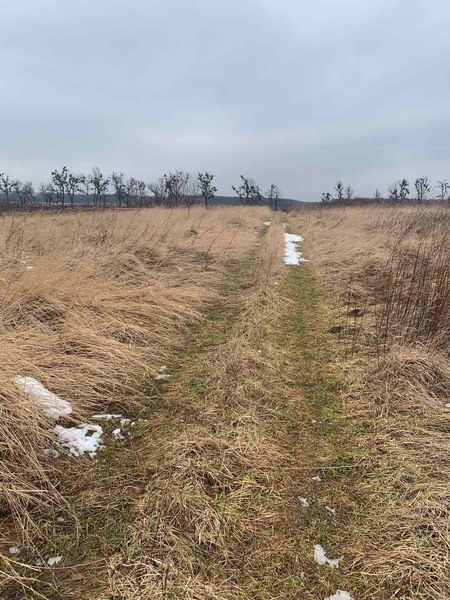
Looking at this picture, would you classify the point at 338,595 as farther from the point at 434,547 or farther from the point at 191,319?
the point at 191,319

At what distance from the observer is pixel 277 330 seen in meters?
4.95

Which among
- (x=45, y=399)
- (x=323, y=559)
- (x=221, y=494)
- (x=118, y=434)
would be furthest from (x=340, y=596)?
(x=45, y=399)

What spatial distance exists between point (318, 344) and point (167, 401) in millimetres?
2082

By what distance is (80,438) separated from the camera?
8.90 feet

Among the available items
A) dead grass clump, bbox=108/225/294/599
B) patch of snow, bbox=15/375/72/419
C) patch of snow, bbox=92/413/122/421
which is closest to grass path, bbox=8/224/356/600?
dead grass clump, bbox=108/225/294/599

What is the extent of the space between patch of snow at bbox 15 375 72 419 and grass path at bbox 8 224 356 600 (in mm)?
519

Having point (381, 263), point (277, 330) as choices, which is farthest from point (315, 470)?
point (381, 263)

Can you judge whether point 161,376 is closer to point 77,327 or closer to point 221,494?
point 77,327

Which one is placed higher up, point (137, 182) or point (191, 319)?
point (137, 182)

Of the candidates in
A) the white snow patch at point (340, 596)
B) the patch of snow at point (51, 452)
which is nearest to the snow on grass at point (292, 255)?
the patch of snow at point (51, 452)

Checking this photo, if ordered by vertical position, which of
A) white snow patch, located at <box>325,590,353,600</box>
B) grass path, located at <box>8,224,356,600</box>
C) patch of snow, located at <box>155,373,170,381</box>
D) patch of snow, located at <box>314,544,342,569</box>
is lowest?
white snow patch, located at <box>325,590,353,600</box>

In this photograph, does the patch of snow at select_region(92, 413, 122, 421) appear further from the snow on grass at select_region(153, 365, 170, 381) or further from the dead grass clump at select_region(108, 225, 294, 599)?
the snow on grass at select_region(153, 365, 170, 381)

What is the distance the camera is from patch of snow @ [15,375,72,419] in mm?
2777

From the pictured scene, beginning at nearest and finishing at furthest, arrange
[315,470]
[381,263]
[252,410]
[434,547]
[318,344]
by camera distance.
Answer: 1. [434,547]
2. [315,470]
3. [252,410]
4. [318,344]
5. [381,263]
